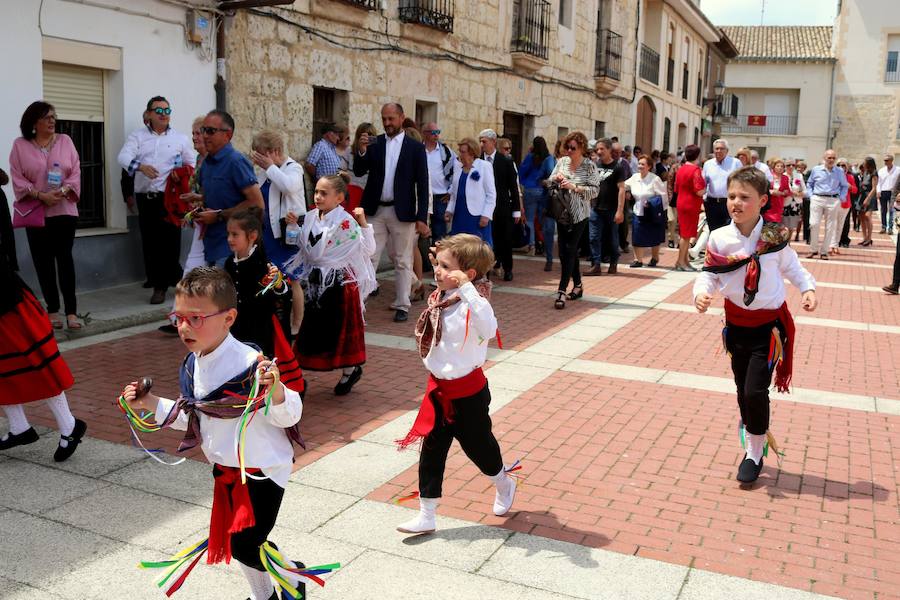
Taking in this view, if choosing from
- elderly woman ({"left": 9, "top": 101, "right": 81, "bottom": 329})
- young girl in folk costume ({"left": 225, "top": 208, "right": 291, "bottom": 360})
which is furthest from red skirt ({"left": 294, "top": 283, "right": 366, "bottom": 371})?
elderly woman ({"left": 9, "top": 101, "right": 81, "bottom": 329})

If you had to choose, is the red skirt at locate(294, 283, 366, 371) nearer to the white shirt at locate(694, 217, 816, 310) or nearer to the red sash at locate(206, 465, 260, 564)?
the white shirt at locate(694, 217, 816, 310)

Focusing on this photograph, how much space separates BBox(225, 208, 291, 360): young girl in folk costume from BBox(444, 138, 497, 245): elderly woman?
16.4ft

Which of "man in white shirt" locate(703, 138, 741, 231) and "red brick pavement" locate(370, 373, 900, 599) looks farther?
"man in white shirt" locate(703, 138, 741, 231)

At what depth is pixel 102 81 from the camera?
28.9 ft

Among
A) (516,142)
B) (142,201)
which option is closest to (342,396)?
(142,201)

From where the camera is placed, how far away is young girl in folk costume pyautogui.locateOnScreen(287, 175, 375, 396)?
570 cm

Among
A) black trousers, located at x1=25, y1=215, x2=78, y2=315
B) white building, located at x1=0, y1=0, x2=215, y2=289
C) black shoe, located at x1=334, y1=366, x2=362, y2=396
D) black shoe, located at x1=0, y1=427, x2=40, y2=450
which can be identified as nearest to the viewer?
black shoe, located at x1=0, y1=427, x2=40, y2=450

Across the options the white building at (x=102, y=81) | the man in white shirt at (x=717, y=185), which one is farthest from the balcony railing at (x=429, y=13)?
the man in white shirt at (x=717, y=185)

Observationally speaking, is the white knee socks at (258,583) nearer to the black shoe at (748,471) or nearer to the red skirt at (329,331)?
the black shoe at (748,471)

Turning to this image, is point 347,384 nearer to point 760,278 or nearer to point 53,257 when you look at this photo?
point 760,278

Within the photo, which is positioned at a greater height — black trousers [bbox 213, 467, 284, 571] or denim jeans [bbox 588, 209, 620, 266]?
denim jeans [bbox 588, 209, 620, 266]

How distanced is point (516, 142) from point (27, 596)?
16346 millimetres

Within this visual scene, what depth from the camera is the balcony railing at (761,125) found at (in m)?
50.7

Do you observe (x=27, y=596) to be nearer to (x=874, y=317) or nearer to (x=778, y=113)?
(x=874, y=317)
